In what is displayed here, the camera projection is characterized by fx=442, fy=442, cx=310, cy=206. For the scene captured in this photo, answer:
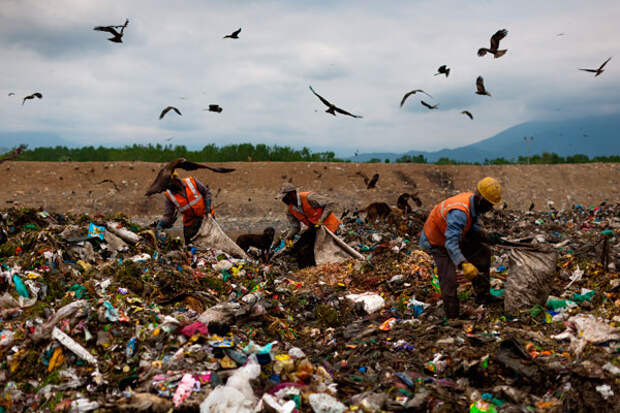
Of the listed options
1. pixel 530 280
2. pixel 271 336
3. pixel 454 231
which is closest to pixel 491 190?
pixel 454 231

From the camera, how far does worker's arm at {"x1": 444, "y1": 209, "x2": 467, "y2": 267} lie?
11.9 ft

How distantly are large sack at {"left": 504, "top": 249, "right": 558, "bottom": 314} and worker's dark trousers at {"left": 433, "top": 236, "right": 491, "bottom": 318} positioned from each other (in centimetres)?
27

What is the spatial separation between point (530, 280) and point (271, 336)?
7.53 feet

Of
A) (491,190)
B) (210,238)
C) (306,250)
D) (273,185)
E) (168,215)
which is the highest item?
(491,190)

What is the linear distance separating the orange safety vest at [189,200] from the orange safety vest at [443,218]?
3.22m

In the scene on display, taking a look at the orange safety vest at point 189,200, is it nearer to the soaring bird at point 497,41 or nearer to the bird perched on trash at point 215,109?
the bird perched on trash at point 215,109

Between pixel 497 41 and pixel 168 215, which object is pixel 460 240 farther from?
pixel 168 215

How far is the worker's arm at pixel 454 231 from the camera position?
362cm

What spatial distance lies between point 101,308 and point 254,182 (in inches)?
466

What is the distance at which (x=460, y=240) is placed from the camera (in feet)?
12.2

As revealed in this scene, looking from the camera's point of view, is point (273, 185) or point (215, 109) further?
point (273, 185)

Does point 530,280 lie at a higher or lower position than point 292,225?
lower

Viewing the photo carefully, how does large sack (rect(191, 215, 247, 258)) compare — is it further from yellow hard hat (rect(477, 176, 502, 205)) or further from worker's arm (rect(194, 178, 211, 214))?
yellow hard hat (rect(477, 176, 502, 205))

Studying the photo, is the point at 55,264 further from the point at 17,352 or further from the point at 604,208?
the point at 604,208
